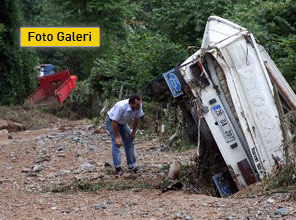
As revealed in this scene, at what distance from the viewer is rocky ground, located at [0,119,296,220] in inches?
231

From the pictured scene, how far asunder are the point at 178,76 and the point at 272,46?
488 cm

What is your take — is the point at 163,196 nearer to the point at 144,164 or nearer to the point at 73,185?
the point at 73,185

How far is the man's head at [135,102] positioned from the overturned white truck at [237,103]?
0.85m

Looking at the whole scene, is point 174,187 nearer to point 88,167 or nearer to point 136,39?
point 88,167

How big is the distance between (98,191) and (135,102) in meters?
1.33

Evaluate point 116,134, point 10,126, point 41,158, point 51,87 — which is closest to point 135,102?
point 116,134

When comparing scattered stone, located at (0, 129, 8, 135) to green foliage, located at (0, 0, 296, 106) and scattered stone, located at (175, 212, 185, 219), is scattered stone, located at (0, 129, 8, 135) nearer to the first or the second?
green foliage, located at (0, 0, 296, 106)

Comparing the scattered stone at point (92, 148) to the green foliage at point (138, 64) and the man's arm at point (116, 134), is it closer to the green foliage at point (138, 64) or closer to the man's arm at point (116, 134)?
the green foliage at point (138, 64)

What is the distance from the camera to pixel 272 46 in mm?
11672

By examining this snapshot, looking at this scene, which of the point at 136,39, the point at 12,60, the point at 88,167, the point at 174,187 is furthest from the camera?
the point at 12,60

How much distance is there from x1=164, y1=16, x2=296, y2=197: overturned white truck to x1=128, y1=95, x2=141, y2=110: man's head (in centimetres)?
85

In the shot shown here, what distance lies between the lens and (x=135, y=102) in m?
8.12

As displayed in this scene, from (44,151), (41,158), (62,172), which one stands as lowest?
(62,172)

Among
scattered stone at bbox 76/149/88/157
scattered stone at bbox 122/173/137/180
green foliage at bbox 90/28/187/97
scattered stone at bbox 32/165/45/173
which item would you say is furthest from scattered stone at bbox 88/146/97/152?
scattered stone at bbox 122/173/137/180
